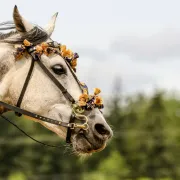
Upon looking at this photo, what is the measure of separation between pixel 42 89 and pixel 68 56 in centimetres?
56

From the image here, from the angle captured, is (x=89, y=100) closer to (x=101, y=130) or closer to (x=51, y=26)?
(x=101, y=130)

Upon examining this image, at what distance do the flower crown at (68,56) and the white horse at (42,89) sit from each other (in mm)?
64

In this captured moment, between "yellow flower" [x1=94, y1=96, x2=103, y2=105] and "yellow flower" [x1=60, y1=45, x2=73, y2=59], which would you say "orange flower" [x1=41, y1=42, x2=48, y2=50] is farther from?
"yellow flower" [x1=94, y1=96, x2=103, y2=105]

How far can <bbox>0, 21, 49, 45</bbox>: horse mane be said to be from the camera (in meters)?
7.88

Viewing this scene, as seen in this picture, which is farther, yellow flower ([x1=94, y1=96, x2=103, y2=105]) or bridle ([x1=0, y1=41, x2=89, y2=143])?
yellow flower ([x1=94, y1=96, x2=103, y2=105])

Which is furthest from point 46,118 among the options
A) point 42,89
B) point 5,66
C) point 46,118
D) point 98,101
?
point 5,66

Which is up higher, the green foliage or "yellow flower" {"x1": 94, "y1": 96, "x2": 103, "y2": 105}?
"yellow flower" {"x1": 94, "y1": 96, "x2": 103, "y2": 105}

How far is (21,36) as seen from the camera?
7879 mm

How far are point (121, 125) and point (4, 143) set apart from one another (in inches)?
619

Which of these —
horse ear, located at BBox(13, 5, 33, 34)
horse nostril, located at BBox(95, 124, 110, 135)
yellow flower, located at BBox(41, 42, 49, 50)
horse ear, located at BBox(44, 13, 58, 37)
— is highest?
horse ear, located at BBox(13, 5, 33, 34)

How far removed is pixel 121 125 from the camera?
76625 mm

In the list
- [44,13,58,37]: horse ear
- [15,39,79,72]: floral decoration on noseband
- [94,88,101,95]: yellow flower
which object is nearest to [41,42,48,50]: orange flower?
[15,39,79,72]: floral decoration on noseband

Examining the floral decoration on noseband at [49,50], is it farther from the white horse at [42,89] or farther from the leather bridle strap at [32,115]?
the leather bridle strap at [32,115]

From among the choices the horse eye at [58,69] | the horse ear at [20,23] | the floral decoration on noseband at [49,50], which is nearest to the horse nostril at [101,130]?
the horse eye at [58,69]
